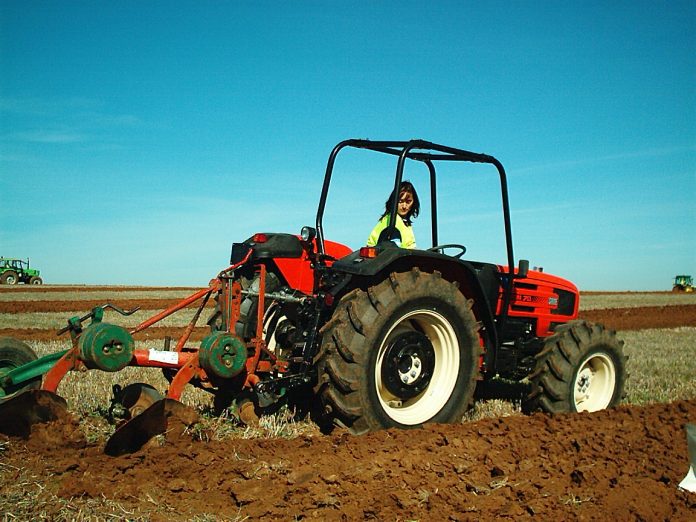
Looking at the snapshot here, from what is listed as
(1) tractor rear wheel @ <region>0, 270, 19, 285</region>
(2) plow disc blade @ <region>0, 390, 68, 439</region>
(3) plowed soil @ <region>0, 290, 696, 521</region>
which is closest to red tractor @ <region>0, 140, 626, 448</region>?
(2) plow disc blade @ <region>0, 390, 68, 439</region>

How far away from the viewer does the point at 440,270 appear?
4.67 m

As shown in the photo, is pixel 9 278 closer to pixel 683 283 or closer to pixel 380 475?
pixel 380 475

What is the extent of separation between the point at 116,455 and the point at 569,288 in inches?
186

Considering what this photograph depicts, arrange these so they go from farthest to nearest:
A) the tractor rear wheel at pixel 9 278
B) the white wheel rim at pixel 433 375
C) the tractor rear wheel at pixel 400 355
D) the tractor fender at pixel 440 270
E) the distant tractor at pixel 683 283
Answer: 1. the distant tractor at pixel 683 283
2. the tractor rear wheel at pixel 9 278
3. the white wheel rim at pixel 433 375
4. the tractor fender at pixel 440 270
5. the tractor rear wheel at pixel 400 355

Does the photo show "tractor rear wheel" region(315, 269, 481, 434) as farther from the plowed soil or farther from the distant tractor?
the distant tractor

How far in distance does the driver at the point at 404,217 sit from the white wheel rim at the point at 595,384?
1945 mm

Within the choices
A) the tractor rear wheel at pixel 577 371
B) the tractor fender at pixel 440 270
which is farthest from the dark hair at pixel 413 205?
the tractor rear wheel at pixel 577 371

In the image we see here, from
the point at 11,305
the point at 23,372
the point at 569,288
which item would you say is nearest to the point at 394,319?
the point at 23,372

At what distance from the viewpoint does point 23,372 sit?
3994 mm

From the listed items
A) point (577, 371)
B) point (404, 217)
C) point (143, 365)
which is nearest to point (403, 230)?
point (404, 217)

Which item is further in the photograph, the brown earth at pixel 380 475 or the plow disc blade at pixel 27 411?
the plow disc blade at pixel 27 411

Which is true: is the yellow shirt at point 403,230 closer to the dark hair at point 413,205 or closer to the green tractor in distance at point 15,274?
the dark hair at point 413,205

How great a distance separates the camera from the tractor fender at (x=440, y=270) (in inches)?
159

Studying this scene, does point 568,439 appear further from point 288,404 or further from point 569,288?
point 569,288
